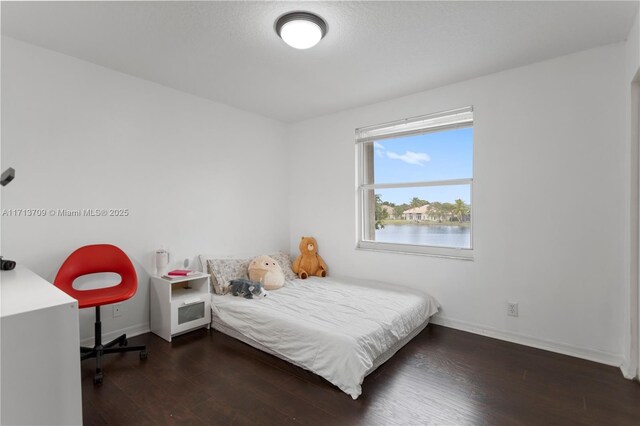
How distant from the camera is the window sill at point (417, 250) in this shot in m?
3.21

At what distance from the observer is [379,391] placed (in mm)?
2090

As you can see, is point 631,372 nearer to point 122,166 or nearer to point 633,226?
point 633,226

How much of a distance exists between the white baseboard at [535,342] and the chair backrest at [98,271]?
3.00 m

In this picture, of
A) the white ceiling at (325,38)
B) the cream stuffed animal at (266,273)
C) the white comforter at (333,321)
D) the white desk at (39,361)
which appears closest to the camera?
the white desk at (39,361)

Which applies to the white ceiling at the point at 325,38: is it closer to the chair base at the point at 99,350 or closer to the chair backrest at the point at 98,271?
the chair backrest at the point at 98,271

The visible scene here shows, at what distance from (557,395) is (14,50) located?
15.1 feet

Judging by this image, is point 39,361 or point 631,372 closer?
point 39,361

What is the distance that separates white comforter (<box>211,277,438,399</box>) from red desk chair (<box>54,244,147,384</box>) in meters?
0.84

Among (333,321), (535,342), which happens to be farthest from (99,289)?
(535,342)

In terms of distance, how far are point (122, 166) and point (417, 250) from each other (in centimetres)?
316

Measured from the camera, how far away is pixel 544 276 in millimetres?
2705

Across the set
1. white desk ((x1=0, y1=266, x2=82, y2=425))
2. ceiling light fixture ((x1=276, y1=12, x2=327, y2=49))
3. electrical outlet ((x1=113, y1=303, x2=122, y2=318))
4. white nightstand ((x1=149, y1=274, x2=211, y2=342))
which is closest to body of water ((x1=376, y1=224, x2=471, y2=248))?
white nightstand ((x1=149, y1=274, x2=211, y2=342))

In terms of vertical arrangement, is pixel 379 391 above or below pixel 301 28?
below

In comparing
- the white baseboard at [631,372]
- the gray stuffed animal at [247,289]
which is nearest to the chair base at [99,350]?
the gray stuffed animal at [247,289]
